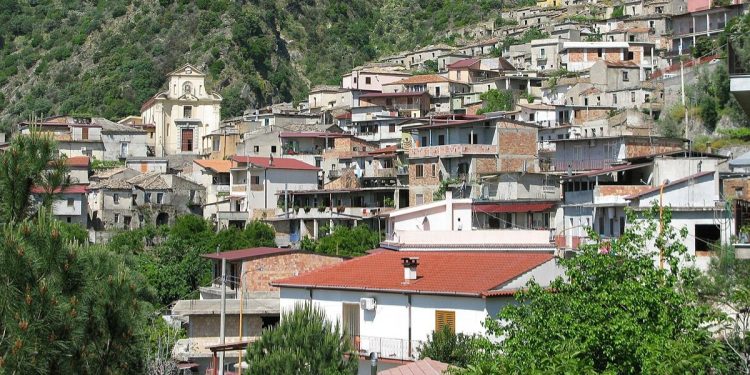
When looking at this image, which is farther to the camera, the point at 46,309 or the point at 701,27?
the point at 701,27

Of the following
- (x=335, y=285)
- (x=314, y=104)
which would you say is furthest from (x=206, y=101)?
(x=335, y=285)

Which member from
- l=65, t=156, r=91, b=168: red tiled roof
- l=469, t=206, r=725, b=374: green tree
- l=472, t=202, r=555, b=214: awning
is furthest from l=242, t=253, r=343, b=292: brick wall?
l=65, t=156, r=91, b=168: red tiled roof

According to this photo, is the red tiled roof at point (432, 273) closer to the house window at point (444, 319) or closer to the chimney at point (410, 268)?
the chimney at point (410, 268)

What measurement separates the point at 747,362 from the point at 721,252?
12.4m

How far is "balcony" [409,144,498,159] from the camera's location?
6588 cm

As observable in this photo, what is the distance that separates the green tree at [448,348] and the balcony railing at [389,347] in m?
1.42

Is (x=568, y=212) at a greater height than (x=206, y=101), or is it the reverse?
(x=206, y=101)

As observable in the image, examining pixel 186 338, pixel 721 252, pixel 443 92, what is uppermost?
pixel 443 92

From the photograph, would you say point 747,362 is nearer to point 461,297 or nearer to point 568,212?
point 461,297

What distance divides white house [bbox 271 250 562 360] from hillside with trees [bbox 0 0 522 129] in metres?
84.7

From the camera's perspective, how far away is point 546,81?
310 ft

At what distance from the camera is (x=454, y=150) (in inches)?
2618

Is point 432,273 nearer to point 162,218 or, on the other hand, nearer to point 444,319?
point 444,319

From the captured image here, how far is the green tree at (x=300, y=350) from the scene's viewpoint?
83.3 feet
